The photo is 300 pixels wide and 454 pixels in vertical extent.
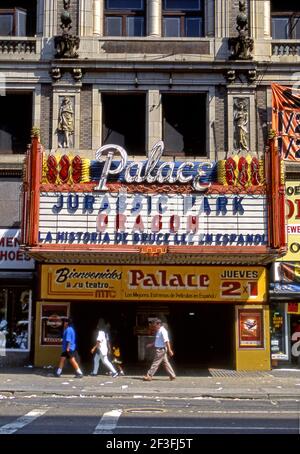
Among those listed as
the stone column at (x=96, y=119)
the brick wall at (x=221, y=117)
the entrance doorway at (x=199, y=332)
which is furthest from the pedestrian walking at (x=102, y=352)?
the brick wall at (x=221, y=117)

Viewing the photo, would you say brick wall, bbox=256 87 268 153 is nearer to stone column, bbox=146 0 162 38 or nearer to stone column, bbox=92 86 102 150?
stone column, bbox=146 0 162 38

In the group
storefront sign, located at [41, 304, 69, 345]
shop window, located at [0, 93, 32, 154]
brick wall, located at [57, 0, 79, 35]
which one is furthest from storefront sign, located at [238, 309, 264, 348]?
brick wall, located at [57, 0, 79, 35]

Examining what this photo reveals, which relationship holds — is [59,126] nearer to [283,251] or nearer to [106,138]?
[106,138]

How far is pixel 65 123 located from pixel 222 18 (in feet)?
22.0

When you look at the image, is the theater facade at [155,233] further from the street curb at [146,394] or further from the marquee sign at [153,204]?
the street curb at [146,394]

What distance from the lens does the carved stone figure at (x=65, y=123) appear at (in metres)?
23.0

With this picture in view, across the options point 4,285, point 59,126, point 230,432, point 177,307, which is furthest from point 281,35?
point 230,432

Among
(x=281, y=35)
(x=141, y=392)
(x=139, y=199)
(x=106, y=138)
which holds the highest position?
(x=281, y=35)

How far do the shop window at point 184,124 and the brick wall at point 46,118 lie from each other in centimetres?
400

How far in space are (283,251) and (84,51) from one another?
32.6 ft

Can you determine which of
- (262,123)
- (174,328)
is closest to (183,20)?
(262,123)

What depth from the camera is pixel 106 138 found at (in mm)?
23734

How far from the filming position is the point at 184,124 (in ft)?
78.6

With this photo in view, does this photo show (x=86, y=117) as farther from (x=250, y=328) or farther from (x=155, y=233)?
(x=250, y=328)
